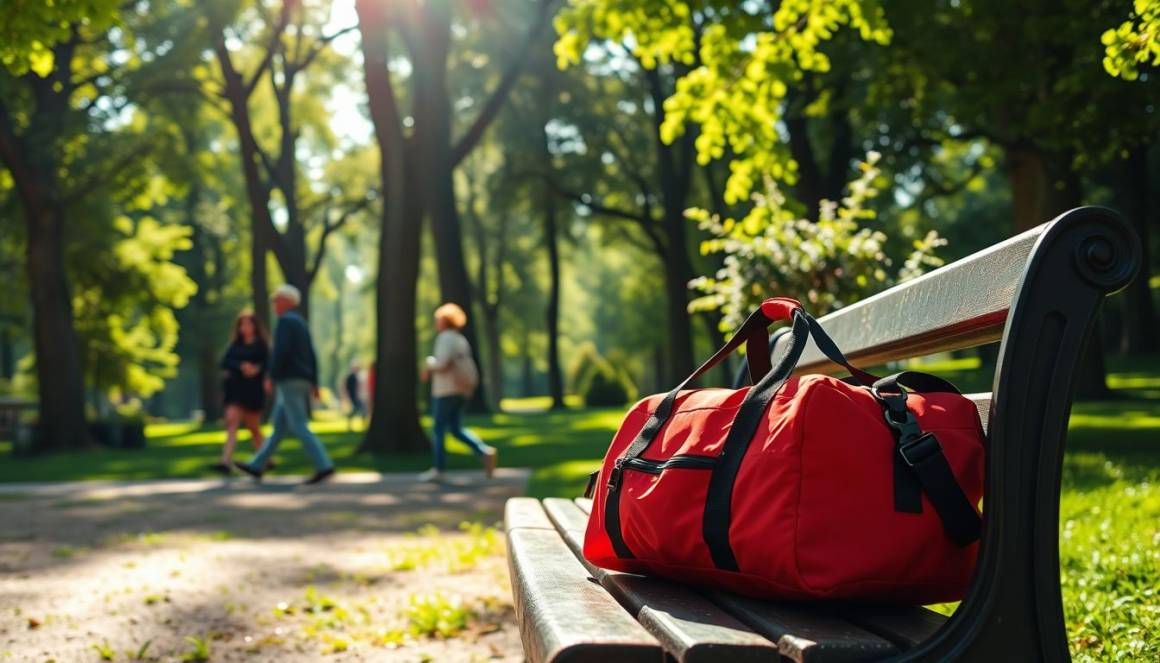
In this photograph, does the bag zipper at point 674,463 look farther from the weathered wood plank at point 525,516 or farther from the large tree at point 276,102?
the large tree at point 276,102

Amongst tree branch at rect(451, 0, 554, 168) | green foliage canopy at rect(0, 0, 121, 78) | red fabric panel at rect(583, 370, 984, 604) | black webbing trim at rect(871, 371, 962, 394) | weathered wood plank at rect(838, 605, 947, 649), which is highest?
tree branch at rect(451, 0, 554, 168)

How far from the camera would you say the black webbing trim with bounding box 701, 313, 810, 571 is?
2.36 m

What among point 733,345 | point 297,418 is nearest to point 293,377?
point 297,418

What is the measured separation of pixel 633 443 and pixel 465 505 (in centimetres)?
790

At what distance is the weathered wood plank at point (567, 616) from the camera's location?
194 cm

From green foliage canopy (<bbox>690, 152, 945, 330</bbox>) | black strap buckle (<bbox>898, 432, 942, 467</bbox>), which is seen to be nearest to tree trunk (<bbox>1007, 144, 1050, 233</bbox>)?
green foliage canopy (<bbox>690, 152, 945, 330</bbox>)

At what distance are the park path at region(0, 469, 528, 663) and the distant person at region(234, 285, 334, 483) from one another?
58.6 inches

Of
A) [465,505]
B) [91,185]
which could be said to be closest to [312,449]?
[465,505]

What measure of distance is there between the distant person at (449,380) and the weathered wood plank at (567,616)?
9.32m

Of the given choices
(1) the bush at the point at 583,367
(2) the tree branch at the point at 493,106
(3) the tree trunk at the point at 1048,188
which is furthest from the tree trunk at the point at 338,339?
(3) the tree trunk at the point at 1048,188

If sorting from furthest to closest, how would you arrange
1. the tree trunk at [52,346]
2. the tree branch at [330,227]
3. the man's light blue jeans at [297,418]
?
1. the tree branch at [330,227]
2. the tree trunk at [52,346]
3. the man's light blue jeans at [297,418]

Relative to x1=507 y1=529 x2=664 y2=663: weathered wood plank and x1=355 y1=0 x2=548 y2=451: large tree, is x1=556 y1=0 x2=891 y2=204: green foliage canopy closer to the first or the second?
x1=507 y1=529 x2=664 y2=663: weathered wood plank

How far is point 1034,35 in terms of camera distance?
13.3m

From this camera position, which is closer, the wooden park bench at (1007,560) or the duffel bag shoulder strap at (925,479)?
the wooden park bench at (1007,560)
